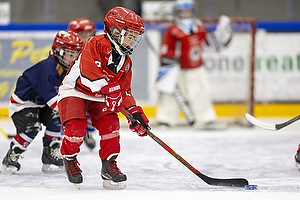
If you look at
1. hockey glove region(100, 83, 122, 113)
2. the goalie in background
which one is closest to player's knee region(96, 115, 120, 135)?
hockey glove region(100, 83, 122, 113)

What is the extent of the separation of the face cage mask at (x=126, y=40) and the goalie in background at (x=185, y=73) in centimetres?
303

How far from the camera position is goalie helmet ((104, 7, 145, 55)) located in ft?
9.25

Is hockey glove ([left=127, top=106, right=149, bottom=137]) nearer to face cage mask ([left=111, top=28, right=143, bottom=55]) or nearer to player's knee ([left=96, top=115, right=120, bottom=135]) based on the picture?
player's knee ([left=96, top=115, right=120, bottom=135])

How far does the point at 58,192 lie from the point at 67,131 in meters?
0.29

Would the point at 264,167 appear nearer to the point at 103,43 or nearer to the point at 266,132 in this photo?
the point at 103,43

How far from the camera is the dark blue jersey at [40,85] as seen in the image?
328cm

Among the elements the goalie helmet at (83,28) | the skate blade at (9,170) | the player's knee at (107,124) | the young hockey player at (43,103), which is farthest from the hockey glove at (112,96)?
the goalie helmet at (83,28)

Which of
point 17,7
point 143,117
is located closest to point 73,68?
point 143,117

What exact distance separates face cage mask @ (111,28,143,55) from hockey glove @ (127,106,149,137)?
297 mm

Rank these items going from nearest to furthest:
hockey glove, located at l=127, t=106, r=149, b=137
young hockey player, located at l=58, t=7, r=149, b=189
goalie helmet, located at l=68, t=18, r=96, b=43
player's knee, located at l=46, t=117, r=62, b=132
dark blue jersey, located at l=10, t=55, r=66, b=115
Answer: young hockey player, located at l=58, t=7, r=149, b=189, hockey glove, located at l=127, t=106, r=149, b=137, dark blue jersey, located at l=10, t=55, r=66, b=115, player's knee, located at l=46, t=117, r=62, b=132, goalie helmet, located at l=68, t=18, r=96, b=43

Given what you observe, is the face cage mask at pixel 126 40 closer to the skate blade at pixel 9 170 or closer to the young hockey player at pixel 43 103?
the young hockey player at pixel 43 103

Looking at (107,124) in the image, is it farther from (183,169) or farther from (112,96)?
(183,169)

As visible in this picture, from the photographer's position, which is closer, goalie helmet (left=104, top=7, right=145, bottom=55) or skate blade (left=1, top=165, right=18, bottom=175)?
goalie helmet (left=104, top=7, right=145, bottom=55)

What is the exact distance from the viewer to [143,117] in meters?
2.95
